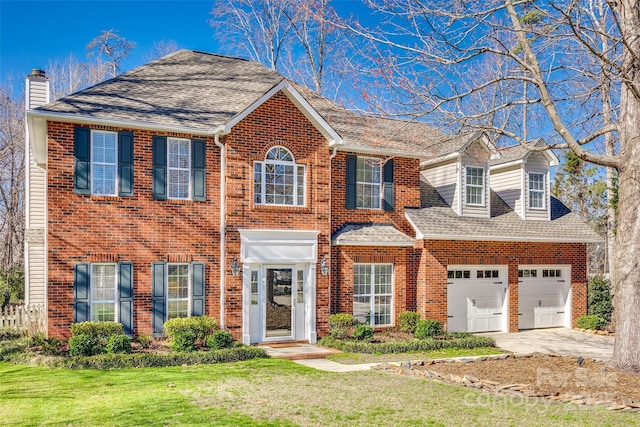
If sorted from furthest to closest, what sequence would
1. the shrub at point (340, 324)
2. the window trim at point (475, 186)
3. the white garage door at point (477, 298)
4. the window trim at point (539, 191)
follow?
1. the window trim at point (539, 191)
2. the window trim at point (475, 186)
3. the white garage door at point (477, 298)
4. the shrub at point (340, 324)

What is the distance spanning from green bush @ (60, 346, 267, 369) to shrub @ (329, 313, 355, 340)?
9.03 ft

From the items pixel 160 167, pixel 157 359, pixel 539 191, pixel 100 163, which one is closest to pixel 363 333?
pixel 157 359

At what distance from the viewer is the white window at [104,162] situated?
1453 cm

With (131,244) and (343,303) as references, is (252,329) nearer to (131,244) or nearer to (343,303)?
(343,303)

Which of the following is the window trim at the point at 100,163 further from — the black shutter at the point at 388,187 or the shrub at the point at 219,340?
the black shutter at the point at 388,187

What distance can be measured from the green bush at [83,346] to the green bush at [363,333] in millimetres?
6757

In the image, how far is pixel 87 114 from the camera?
1423 cm

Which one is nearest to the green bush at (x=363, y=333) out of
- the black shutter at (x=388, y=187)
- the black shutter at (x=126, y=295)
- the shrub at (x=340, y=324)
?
the shrub at (x=340, y=324)

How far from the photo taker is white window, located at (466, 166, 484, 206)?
2044 cm

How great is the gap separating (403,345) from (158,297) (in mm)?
6700

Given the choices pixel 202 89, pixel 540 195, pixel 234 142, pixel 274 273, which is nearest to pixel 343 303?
pixel 274 273

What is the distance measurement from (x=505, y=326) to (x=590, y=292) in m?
4.27

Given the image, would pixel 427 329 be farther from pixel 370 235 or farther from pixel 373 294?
pixel 370 235

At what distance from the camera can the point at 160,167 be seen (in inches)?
599
